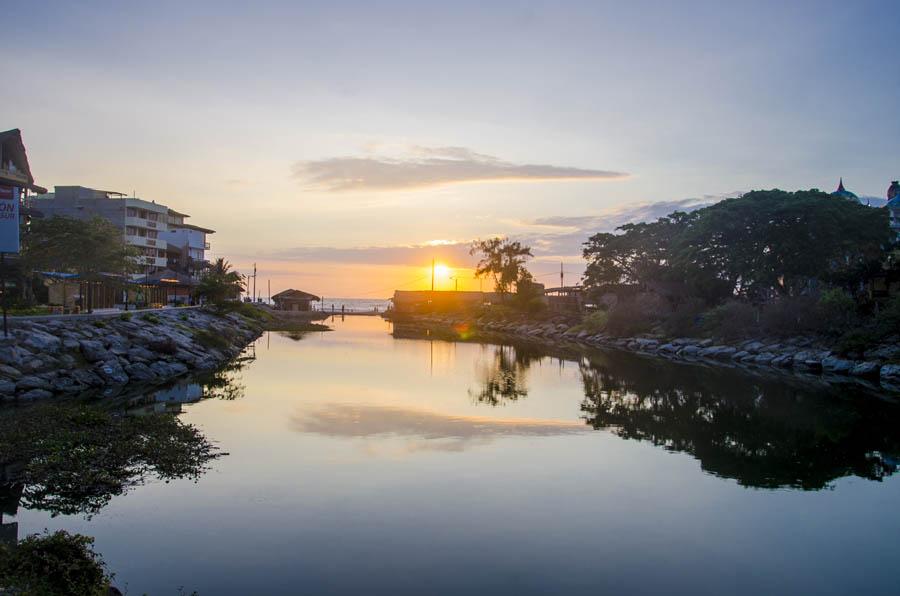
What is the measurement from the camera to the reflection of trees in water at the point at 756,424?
17486 mm

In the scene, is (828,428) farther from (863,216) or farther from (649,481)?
(863,216)

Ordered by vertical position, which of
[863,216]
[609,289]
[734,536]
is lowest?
[734,536]

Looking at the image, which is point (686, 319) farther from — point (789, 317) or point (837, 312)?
point (837, 312)

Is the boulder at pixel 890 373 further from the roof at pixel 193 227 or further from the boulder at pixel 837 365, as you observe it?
the roof at pixel 193 227

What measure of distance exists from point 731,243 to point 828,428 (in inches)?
1275

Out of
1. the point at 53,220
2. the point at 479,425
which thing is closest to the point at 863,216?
the point at 479,425

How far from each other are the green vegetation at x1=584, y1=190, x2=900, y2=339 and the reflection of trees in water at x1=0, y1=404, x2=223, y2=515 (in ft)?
119

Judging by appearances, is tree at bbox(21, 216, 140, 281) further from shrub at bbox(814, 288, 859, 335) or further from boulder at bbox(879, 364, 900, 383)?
shrub at bbox(814, 288, 859, 335)

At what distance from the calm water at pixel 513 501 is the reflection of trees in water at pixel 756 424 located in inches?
4.8

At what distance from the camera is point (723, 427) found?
22562mm

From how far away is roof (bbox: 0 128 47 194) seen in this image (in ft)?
129

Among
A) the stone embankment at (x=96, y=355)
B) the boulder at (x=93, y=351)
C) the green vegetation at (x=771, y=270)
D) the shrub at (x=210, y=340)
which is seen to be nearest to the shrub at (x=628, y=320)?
the green vegetation at (x=771, y=270)

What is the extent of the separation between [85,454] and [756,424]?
68.2ft

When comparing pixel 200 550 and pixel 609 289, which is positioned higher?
pixel 609 289
